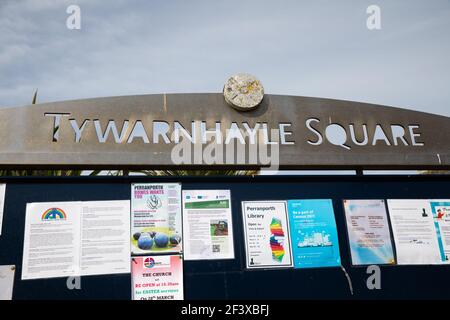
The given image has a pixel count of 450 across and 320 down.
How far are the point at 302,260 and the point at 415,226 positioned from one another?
3.72ft

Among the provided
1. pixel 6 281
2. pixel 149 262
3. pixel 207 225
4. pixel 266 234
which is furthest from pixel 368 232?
pixel 6 281

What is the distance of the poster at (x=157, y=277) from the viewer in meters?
3.05

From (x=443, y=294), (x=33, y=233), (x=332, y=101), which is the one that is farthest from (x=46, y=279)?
(x=443, y=294)

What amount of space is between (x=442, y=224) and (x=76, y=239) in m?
3.17

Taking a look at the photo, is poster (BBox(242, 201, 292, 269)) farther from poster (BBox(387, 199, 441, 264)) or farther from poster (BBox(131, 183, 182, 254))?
poster (BBox(387, 199, 441, 264))

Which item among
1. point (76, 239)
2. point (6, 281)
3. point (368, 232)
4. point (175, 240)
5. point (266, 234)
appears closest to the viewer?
point (6, 281)

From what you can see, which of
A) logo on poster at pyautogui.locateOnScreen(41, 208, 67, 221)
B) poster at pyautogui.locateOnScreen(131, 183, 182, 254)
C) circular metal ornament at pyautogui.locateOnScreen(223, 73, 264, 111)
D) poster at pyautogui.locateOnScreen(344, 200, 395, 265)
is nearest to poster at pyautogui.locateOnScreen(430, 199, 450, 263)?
poster at pyautogui.locateOnScreen(344, 200, 395, 265)

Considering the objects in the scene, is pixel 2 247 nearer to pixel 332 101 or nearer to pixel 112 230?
pixel 112 230

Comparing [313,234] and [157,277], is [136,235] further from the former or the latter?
[313,234]

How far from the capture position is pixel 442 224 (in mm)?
3645

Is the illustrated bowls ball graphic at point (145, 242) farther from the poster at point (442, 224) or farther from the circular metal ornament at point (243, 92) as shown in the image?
the poster at point (442, 224)

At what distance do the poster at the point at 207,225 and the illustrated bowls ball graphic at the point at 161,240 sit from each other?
0.50ft
